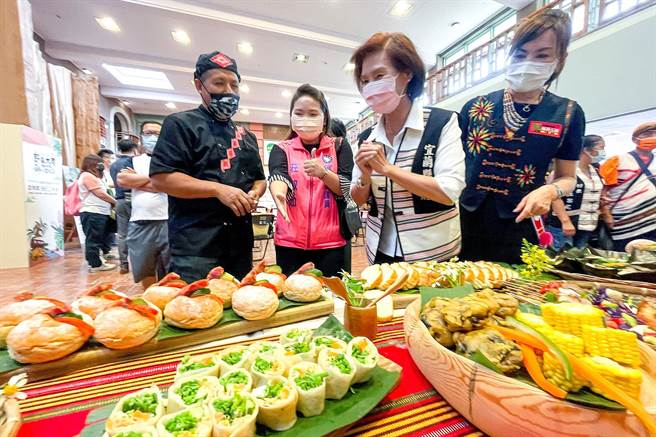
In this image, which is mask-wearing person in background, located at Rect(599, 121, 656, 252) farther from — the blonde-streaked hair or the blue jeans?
the blonde-streaked hair

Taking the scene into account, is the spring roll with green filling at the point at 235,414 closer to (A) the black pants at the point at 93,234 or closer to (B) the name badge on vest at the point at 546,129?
(B) the name badge on vest at the point at 546,129

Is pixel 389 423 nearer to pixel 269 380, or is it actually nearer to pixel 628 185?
pixel 269 380

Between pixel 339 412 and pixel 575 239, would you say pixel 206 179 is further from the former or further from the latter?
pixel 575 239

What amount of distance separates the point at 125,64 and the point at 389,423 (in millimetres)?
11207

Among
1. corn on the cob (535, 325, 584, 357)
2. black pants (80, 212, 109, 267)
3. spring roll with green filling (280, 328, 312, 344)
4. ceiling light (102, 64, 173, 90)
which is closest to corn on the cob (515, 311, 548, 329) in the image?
corn on the cob (535, 325, 584, 357)

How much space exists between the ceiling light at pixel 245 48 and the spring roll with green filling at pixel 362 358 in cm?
859

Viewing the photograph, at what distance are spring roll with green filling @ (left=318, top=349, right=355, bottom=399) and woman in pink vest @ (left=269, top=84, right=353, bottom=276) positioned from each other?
1.24 meters

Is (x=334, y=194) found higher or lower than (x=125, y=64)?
lower

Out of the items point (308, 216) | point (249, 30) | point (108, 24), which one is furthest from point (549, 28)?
point (108, 24)

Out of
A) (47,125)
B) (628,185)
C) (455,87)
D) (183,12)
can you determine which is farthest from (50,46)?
(628,185)

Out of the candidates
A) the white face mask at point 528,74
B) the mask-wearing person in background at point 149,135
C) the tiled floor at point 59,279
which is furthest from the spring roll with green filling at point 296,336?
the tiled floor at point 59,279

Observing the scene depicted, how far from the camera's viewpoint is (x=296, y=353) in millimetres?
728

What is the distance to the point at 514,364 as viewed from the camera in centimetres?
58

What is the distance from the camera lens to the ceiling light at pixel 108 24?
20.6ft
